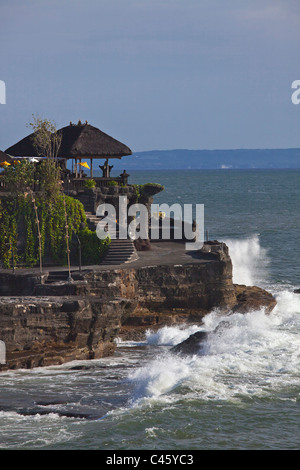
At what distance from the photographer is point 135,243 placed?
4762 centimetres

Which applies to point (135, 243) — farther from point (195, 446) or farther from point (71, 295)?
point (195, 446)

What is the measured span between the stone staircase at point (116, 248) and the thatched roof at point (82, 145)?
4.73m

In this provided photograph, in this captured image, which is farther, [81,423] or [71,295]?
[71,295]

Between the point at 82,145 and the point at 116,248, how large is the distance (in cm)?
757

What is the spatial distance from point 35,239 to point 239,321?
1133cm

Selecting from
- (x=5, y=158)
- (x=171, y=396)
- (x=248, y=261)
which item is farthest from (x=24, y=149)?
(x=248, y=261)

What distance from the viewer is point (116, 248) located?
44344mm

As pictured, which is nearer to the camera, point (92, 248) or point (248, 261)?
point (92, 248)

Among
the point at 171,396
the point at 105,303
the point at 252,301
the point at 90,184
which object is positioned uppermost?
the point at 90,184

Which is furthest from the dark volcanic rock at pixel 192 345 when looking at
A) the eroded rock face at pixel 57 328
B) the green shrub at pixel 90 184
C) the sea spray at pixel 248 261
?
the sea spray at pixel 248 261

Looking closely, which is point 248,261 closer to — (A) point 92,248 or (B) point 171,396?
(A) point 92,248

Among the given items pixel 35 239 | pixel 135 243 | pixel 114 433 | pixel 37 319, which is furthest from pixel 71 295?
pixel 114 433

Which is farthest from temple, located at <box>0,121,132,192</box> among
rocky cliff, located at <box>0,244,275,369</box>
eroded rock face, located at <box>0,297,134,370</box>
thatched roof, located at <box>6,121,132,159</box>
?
eroded rock face, located at <box>0,297,134,370</box>

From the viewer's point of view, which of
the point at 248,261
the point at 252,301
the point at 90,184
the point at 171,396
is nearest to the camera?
the point at 171,396
